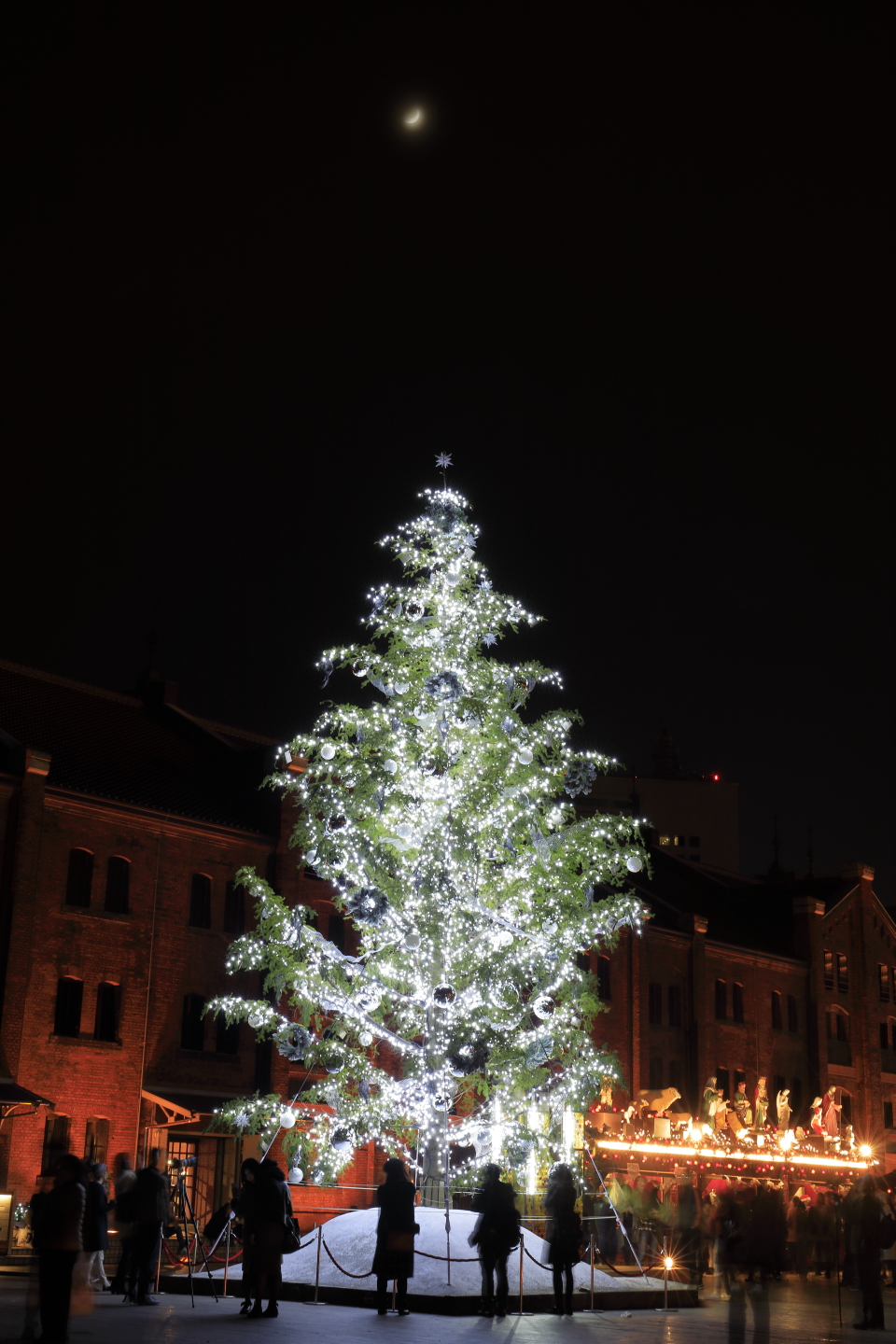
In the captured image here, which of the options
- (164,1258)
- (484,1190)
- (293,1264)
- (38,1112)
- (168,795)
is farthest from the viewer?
(168,795)

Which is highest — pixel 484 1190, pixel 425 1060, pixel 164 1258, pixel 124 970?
pixel 124 970

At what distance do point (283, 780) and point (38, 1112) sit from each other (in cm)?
979

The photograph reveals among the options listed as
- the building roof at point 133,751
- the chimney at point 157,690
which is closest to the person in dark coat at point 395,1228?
the building roof at point 133,751

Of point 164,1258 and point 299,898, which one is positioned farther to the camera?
point 299,898

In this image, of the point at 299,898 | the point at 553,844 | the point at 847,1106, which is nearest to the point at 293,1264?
the point at 553,844

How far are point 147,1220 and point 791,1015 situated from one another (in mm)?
37006

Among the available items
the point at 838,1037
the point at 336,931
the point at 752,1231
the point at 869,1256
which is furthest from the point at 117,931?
the point at 838,1037

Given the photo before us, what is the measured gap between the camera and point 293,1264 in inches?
768

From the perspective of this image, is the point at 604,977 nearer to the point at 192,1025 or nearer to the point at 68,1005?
the point at 192,1025

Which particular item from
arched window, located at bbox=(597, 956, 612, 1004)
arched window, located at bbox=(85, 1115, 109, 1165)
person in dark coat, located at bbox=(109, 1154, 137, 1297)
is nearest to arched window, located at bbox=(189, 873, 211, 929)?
arched window, located at bbox=(85, 1115, 109, 1165)

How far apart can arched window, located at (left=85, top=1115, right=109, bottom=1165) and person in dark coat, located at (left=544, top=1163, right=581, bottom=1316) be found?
15.0 m

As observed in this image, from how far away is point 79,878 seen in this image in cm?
3169

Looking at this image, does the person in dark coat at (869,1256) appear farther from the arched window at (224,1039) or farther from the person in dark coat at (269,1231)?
the arched window at (224,1039)

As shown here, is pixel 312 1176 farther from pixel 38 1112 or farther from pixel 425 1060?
pixel 38 1112
